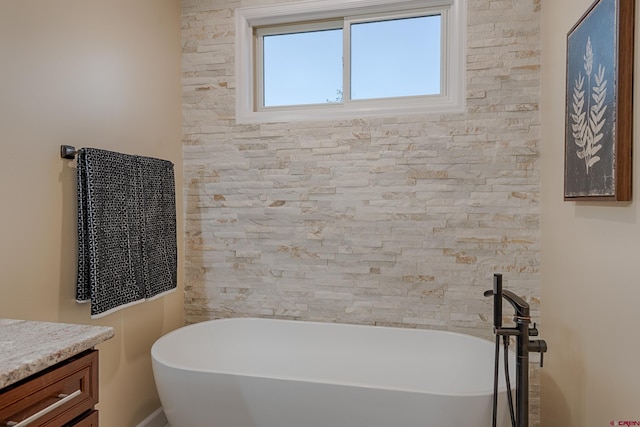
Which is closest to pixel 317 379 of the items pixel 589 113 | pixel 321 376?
pixel 321 376

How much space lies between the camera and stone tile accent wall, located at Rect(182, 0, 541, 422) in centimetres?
225

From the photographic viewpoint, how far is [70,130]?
1.82 meters

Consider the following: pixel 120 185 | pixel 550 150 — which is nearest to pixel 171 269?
pixel 120 185

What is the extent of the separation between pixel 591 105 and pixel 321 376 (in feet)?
6.32

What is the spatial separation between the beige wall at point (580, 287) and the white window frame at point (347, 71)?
451 millimetres

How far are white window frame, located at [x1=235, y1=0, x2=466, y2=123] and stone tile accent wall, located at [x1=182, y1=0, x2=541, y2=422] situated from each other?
55 millimetres

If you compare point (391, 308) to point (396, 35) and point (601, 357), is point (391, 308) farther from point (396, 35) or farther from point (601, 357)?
point (396, 35)

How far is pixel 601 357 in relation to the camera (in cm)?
131

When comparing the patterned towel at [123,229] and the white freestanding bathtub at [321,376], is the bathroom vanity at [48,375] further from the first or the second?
the white freestanding bathtub at [321,376]

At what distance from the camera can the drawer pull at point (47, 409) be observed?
905mm

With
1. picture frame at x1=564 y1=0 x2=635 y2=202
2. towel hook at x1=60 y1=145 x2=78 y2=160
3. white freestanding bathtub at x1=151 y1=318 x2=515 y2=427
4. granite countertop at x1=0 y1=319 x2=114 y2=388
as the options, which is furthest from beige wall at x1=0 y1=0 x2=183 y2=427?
picture frame at x1=564 y1=0 x2=635 y2=202

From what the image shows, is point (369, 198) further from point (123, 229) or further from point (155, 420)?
point (155, 420)

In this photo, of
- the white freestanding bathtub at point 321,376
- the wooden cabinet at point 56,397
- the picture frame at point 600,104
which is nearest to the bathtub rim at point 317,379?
the white freestanding bathtub at point 321,376

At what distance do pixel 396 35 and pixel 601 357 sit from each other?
6.78 ft
